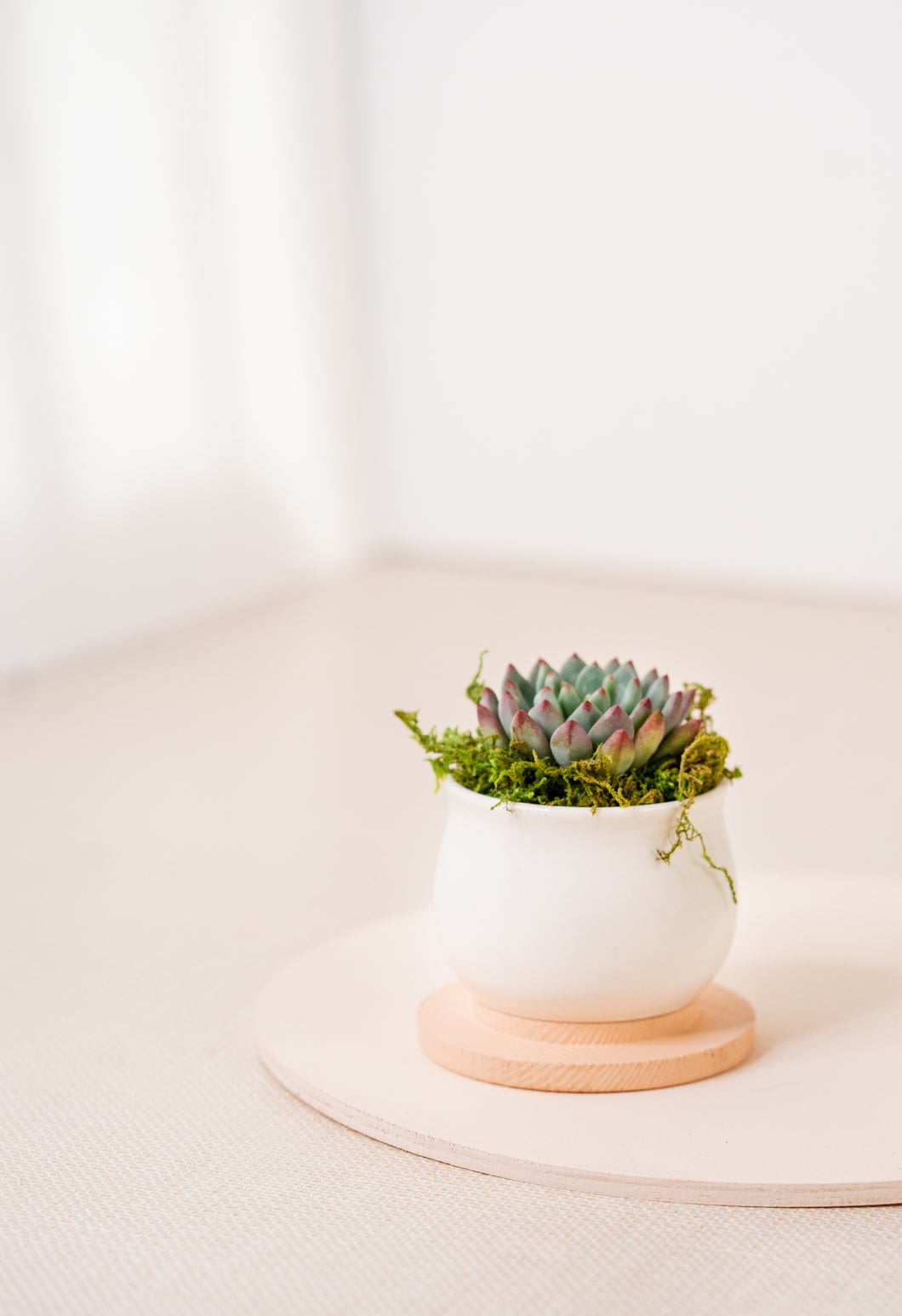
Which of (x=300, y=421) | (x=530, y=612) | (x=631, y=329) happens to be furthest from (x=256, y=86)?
(x=530, y=612)

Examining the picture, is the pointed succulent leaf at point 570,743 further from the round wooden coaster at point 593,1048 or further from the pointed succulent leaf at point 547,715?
the round wooden coaster at point 593,1048

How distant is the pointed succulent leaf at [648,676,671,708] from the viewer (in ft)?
3.92

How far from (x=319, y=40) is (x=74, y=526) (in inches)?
66.9

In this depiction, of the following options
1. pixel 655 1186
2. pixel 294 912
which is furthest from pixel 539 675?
pixel 294 912

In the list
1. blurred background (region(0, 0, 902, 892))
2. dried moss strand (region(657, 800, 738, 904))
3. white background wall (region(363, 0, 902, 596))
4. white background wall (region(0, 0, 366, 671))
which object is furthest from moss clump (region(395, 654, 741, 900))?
white background wall (region(363, 0, 902, 596))

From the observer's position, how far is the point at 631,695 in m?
1.19

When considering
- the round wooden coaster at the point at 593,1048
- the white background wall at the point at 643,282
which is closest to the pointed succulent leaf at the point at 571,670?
the round wooden coaster at the point at 593,1048

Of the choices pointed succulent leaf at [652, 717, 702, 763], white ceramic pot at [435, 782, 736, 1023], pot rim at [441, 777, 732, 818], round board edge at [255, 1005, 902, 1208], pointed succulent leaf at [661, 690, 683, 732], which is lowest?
round board edge at [255, 1005, 902, 1208]

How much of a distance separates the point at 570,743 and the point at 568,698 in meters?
0.05

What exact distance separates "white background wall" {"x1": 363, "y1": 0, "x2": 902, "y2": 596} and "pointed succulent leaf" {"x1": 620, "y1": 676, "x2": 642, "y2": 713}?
9.24 ft

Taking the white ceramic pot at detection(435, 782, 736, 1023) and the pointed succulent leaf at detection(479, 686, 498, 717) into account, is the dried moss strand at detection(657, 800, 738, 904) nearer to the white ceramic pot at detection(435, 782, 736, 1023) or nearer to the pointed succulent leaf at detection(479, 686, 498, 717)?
the white ceramic pot at detection(435, 782, 736, 1023)

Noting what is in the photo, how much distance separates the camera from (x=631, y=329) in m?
4.12

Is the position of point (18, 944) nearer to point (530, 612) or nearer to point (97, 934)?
point (97, 934)

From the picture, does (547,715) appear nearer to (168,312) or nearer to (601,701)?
(601,701)
